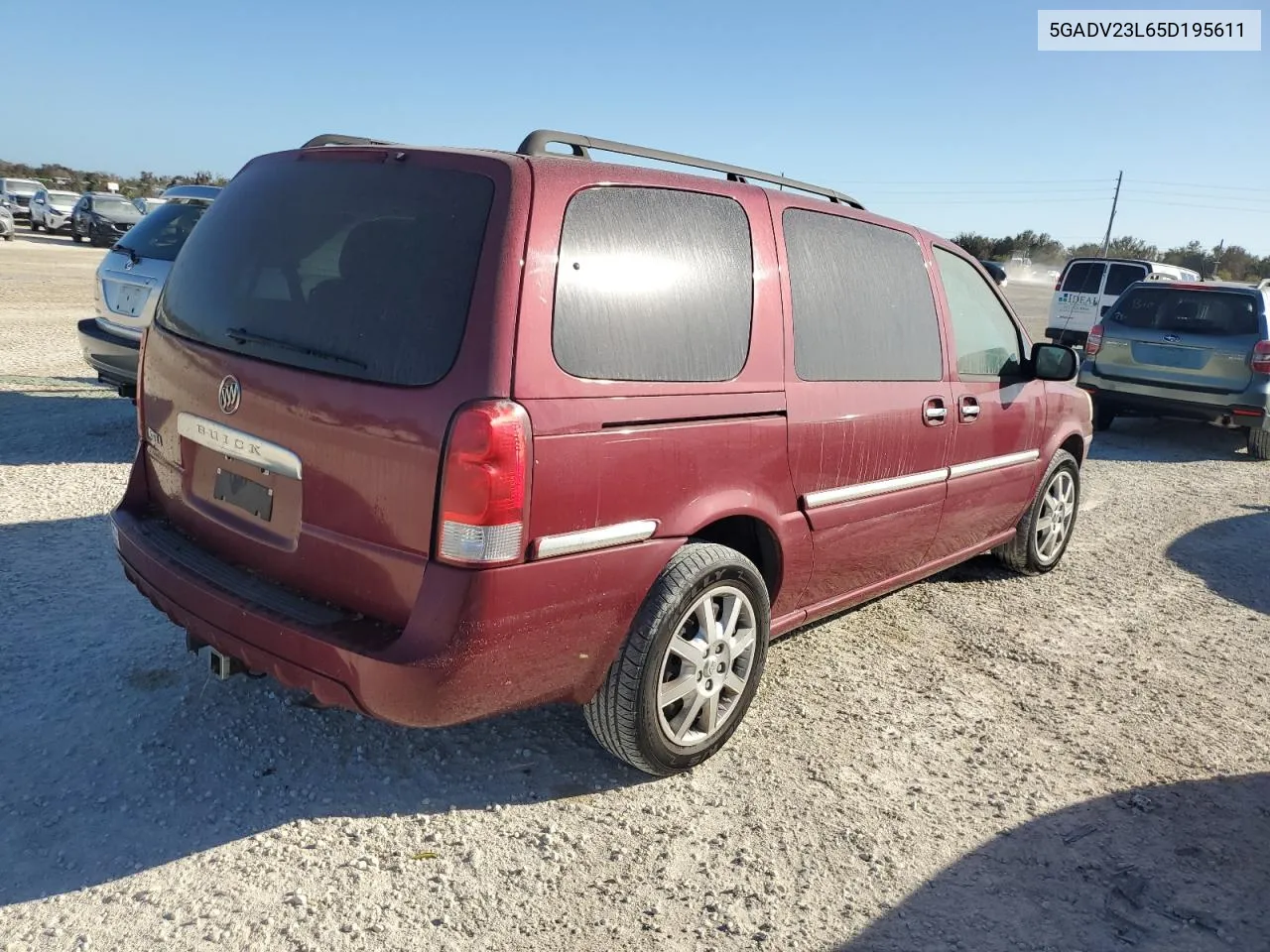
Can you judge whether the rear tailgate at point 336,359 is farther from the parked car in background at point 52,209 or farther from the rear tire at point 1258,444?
the parked car in background at point 52,209

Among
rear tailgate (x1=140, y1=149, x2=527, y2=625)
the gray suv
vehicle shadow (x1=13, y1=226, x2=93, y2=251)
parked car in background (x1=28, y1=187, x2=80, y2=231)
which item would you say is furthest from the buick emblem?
parked car in background (x1=28, y1=187, x2=80, y2=231)

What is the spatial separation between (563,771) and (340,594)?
102cm

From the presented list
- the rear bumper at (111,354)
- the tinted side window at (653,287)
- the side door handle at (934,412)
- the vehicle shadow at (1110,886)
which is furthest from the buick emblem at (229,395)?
the rear bumper at (111,354)

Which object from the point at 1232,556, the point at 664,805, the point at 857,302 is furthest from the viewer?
the point at 1232,556

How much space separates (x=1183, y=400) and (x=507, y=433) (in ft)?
31.0

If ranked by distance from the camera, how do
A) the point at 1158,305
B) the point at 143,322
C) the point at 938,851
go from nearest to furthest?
1. the point at 938,851
2. the point at 143,322
3. the point at 1158,305

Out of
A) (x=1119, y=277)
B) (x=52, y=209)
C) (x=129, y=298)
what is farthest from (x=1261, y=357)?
(x=52, y=209)

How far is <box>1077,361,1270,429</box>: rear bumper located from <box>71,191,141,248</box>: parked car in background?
28.3m

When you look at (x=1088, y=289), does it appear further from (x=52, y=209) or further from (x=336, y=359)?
(x=52, y=209)

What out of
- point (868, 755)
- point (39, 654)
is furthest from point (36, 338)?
point (868, 755)

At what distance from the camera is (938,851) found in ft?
9.71

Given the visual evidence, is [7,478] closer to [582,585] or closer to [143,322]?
[143,322]

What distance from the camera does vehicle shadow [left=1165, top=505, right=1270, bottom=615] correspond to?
5.63m

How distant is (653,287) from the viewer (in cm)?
295
